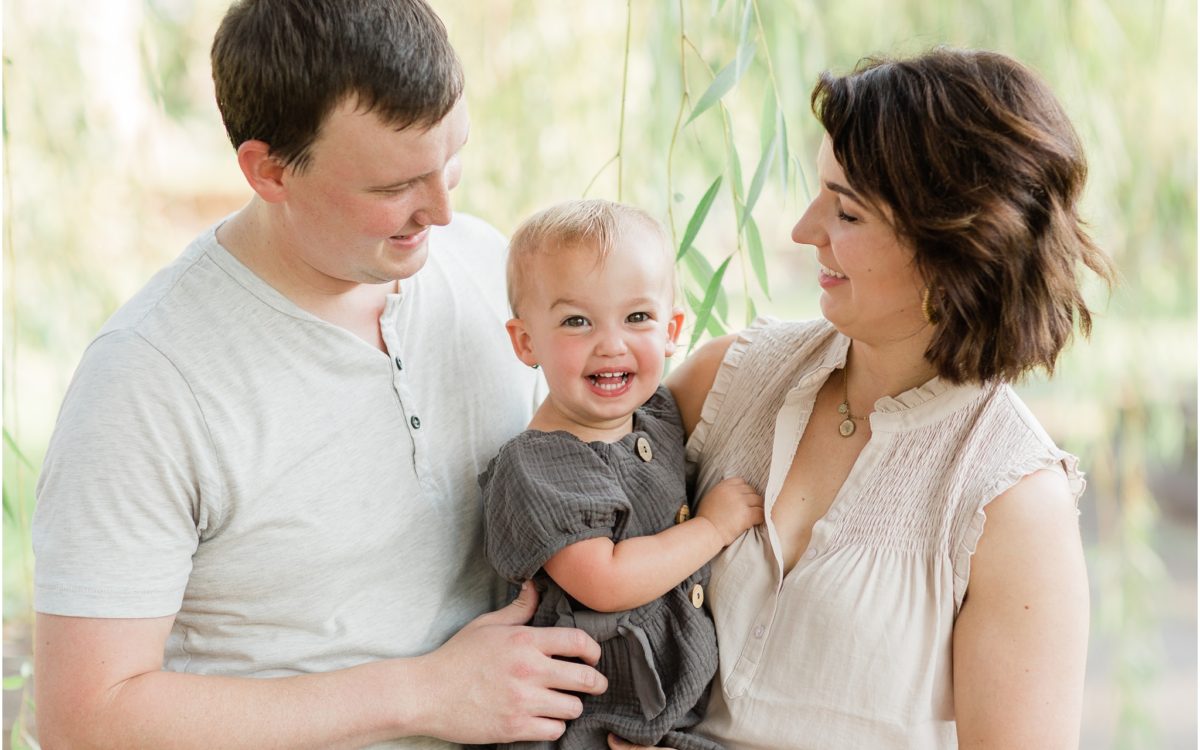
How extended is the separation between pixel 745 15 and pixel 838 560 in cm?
81

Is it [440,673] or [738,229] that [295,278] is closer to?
[440,673]

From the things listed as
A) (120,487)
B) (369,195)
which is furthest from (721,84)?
(120,487)

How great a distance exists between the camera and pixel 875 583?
4.46 ft

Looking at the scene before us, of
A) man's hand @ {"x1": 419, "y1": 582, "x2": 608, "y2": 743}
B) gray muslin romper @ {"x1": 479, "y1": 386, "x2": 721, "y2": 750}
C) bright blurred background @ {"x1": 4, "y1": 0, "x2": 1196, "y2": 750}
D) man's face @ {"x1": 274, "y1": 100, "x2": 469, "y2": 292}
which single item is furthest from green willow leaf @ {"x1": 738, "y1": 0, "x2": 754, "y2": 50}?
man's hand @ {"x1": 419, "y1": 582, "x2": 608, "y2": 743}

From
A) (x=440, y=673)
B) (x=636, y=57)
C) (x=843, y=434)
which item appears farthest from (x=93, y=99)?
(x=843, y=434)

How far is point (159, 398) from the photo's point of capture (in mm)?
1276

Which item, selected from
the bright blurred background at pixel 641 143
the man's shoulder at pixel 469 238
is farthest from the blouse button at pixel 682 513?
the bright blurred background at pixel 641 143

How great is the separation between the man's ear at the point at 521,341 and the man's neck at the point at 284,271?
0.55 feet

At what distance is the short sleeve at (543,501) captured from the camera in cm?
138

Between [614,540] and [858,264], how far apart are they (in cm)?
43

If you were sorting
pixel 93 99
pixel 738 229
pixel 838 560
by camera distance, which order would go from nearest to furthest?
pixel 838 560, pixel 738 229, pixel 93 99

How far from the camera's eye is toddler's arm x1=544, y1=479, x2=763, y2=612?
1.38 m

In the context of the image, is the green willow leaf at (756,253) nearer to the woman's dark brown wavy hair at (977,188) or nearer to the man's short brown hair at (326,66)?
the woman's dark brown wavy hair at (977,188)

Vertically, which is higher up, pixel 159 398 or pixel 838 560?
pixel 159 398
